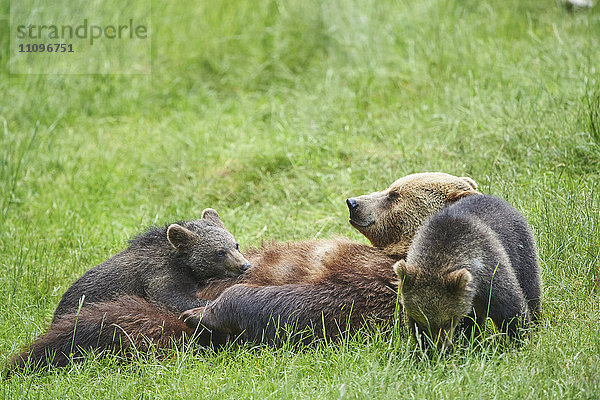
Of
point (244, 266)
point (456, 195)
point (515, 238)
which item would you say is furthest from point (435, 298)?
point (244, 266)

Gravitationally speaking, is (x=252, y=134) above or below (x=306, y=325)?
above

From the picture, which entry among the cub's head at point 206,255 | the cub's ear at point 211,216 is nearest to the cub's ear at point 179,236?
the cub's head at point 206,255

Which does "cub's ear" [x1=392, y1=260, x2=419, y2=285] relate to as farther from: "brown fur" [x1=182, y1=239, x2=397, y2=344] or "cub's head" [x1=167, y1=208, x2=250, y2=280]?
"cub's head" [x1=167, y1=208, x2=250, y2=280]

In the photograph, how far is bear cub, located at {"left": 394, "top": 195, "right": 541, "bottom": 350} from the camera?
165 inches

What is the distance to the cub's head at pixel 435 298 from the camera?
13.7ft

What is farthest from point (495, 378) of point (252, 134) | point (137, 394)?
point (252, 134)

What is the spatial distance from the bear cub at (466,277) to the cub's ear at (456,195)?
0.98 feet

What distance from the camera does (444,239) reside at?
4.44 meters

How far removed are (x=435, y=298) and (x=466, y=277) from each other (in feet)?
0.71

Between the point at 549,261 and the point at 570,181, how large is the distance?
150 centimetres

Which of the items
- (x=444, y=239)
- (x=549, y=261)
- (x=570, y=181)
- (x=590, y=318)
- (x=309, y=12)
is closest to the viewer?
(x=444, y=239)

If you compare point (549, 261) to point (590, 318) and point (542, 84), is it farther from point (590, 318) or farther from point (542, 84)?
point (542, 84)

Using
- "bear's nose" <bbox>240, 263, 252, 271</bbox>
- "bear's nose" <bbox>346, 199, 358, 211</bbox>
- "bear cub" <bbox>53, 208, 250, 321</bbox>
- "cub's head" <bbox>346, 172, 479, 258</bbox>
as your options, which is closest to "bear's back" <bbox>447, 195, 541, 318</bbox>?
"cub's head" <bbox>346, 172, 479, 258</bbox>

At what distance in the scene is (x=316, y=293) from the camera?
4.98 metres
